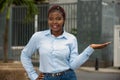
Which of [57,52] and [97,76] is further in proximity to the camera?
[97,76]

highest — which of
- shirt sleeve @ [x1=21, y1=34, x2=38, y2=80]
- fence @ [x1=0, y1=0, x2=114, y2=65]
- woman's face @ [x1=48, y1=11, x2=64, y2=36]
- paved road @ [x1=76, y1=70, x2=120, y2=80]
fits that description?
woman's face @ [x1=48, y1=11, x2=64, y2=36]

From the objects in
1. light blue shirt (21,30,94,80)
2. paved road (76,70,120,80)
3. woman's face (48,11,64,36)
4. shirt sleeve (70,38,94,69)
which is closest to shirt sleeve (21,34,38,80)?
light blue shirt (21,30,94,80)

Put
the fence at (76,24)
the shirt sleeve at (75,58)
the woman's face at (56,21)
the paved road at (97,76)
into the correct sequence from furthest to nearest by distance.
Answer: the fence at (76,24) < the paved road at (97,76) < the woman's face at (56,21) < the shirt sleeve at (75,58)

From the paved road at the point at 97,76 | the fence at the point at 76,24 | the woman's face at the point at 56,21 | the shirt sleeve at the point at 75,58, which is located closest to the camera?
the shirt sleeve at the point at 75,58

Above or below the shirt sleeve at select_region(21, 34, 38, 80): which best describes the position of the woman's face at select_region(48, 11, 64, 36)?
above

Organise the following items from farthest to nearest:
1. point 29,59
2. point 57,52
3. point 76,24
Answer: point 76,24, point 29,59, point 57,52

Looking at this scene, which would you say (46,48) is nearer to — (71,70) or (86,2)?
(71,70)

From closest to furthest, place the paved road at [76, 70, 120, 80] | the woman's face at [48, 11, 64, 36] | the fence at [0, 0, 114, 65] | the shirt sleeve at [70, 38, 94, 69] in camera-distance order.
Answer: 1. the shirt sleeve at [70, 38, 94, 69]
2. the woman's face at [48, 11, 64, 36]
3. the paved road at [76, 70, 120, 80]
4. the fence at [0, 0, 114, 65]

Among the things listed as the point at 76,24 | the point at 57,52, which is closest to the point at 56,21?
the point at 57,52

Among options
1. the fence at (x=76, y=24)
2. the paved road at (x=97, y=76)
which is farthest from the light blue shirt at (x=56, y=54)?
the fence at (x=76, y=24)

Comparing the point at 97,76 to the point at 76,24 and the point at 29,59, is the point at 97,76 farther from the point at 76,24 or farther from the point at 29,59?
the point at 29,59

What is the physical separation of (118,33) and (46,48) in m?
17.7

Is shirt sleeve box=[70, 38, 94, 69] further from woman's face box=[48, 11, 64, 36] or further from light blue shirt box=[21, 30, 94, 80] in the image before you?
woman's face box=[48, 11, 64, 36]

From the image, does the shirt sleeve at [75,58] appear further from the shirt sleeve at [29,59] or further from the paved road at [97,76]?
the paved road at [97,76]
